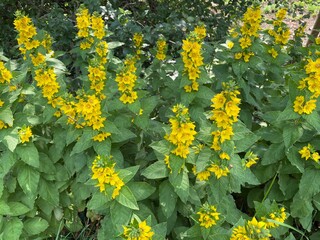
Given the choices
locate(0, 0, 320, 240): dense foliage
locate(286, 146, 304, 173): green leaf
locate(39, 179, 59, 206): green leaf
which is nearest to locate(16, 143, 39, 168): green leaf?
locate(0, 0, 320, 240): dense foliage

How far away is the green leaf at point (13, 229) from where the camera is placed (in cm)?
245

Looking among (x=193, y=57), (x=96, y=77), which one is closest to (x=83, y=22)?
(x=96, y=77)

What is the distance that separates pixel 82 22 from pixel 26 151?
1.15 m

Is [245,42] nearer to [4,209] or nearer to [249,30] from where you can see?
[249,30]

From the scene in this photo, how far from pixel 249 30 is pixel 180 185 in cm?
129

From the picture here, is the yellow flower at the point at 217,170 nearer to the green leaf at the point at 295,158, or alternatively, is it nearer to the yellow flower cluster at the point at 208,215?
the yellow flower cluster at the point at 208,215

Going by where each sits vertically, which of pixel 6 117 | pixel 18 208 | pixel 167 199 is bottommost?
pixel 18 208

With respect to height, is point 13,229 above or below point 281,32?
below

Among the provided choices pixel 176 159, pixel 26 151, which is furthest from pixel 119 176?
pixel 26 151

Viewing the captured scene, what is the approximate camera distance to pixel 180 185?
219 centimetres

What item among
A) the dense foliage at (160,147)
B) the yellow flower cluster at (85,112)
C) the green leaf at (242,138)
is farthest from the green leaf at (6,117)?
the green leaf at (242,138)

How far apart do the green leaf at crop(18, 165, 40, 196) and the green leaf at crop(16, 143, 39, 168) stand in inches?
5.4

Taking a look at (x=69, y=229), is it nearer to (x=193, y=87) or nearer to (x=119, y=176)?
(x=119, y=176)

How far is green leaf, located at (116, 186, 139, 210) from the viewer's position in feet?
6.86
